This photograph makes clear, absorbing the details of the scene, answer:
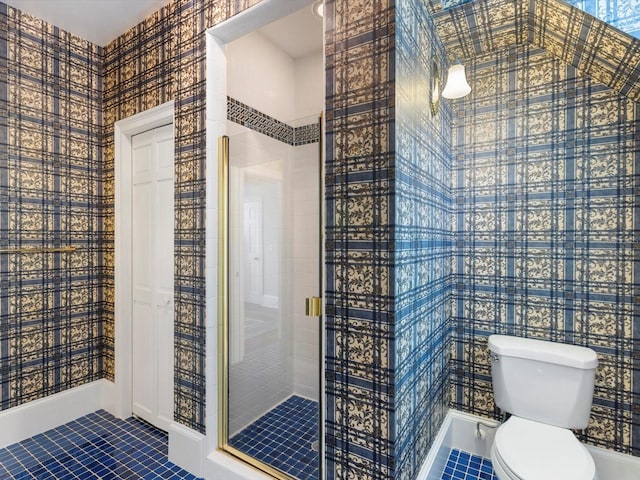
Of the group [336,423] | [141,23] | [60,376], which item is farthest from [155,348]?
[141,23]

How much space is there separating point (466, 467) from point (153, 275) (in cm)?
224

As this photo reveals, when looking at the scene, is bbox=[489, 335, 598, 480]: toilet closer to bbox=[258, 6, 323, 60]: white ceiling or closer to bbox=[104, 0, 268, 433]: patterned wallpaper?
bbox=[104, 0, 268, 433]: patterned wallpaper

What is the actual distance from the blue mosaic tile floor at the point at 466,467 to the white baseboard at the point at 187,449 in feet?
4.28

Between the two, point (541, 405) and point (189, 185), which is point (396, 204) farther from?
point (541, 405)

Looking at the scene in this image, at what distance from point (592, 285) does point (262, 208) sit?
1.78 metres

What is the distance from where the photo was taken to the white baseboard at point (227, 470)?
63.7 inches

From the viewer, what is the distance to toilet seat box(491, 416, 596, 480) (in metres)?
1.32

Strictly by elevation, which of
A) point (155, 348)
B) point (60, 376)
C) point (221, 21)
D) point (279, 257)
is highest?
point (221, 21)

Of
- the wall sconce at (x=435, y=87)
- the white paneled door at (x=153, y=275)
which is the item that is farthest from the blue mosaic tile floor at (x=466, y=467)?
the wall sconce at (x=435, y=87)

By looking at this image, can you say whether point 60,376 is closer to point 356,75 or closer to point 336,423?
point 336,423

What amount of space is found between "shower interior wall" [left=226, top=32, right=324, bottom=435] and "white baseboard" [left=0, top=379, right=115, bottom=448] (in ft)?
4.16

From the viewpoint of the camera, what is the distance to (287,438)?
1721mm

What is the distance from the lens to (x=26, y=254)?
2.15 metres

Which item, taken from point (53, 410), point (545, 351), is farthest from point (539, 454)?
point (53, 410)
